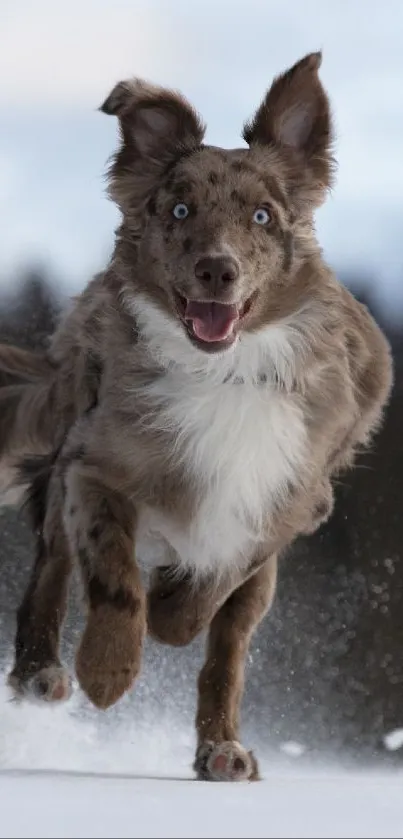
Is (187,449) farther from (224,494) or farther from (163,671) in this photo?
(163,671)

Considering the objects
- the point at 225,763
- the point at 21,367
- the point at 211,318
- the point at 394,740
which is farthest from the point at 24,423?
the point at 394,740

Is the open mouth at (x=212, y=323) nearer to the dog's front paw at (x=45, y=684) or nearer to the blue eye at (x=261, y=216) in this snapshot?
the blue eye at (x=261, y=216)

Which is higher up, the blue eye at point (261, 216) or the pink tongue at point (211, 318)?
the blue eye at point (261, 216)

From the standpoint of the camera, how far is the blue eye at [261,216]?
5.17 m

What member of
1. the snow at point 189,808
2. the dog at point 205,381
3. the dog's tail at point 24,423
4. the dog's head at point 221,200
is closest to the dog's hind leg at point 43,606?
the dog's tail at point 24,423

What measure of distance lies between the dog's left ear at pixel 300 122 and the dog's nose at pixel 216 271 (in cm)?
85

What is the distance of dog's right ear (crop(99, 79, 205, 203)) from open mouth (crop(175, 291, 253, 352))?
2.41 feet

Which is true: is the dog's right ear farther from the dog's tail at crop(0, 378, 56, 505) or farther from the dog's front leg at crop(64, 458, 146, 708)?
the dog's tail at crop(0, 378, 56, 505)

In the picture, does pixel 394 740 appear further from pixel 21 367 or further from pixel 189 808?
pixel 189 808

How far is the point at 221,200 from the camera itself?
510 centimetres

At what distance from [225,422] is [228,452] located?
0.12 metres

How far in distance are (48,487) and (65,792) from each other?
8.65ft

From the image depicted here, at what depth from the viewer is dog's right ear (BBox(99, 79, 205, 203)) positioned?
5.44m

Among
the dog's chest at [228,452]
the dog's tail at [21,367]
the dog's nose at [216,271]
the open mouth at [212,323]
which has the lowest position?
the dog's tail at [21,367]
